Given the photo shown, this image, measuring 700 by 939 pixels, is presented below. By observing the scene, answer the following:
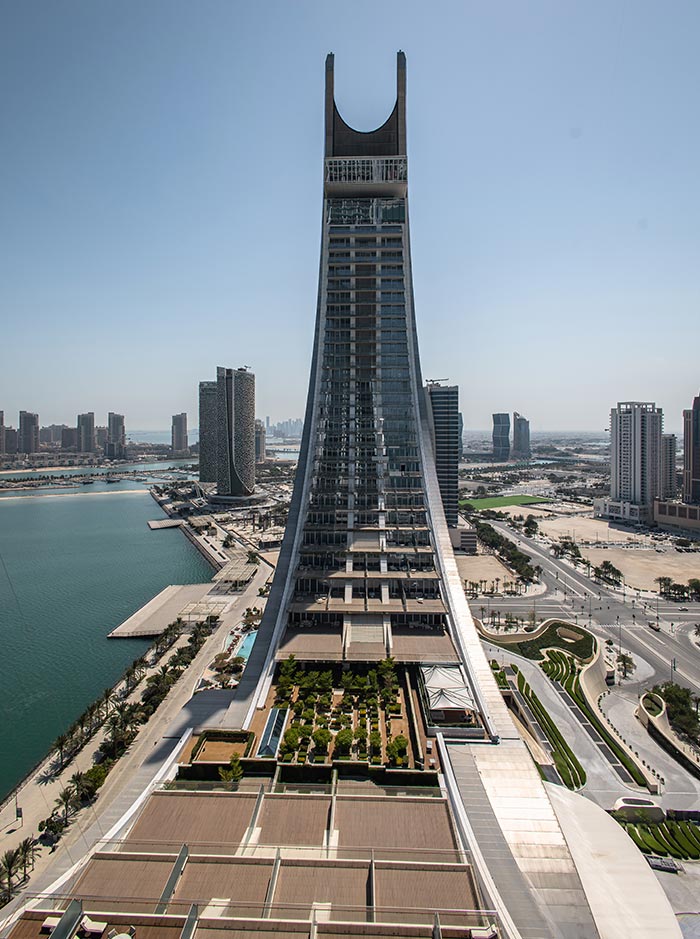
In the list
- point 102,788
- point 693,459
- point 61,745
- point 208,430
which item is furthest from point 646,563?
point 208,430

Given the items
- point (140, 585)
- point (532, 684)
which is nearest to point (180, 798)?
point (532, 684)

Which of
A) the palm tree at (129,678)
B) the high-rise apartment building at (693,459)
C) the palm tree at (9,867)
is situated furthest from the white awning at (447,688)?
the high-rise apartment building at (693,459)

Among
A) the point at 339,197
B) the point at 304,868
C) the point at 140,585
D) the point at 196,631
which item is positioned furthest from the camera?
the point at 140,585

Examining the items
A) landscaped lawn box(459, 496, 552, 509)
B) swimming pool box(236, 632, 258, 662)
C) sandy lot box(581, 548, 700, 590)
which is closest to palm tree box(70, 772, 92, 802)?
swimming pool box(236, 632, 258, 662)

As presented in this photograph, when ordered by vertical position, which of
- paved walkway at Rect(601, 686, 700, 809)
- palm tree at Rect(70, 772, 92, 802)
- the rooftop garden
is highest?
the rooftop garden

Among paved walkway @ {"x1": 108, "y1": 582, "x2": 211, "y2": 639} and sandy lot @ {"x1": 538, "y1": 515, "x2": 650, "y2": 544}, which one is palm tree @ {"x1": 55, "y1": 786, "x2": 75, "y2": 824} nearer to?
paved walkway @ {"x1": 108, "y1": 582, "x2": 211, "y2": 639}

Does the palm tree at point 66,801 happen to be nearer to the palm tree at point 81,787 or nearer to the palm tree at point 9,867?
the palm tree at point 81,787

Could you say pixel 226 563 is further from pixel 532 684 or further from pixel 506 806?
pixel 506 806
